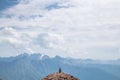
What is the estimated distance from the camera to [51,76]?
56406 millimetres

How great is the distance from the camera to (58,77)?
5481 centimetres

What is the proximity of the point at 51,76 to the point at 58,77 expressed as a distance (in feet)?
7.16

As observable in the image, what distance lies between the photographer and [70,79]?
55156 millimetres

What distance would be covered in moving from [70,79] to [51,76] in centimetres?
419

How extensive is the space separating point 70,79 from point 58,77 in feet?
8.36
